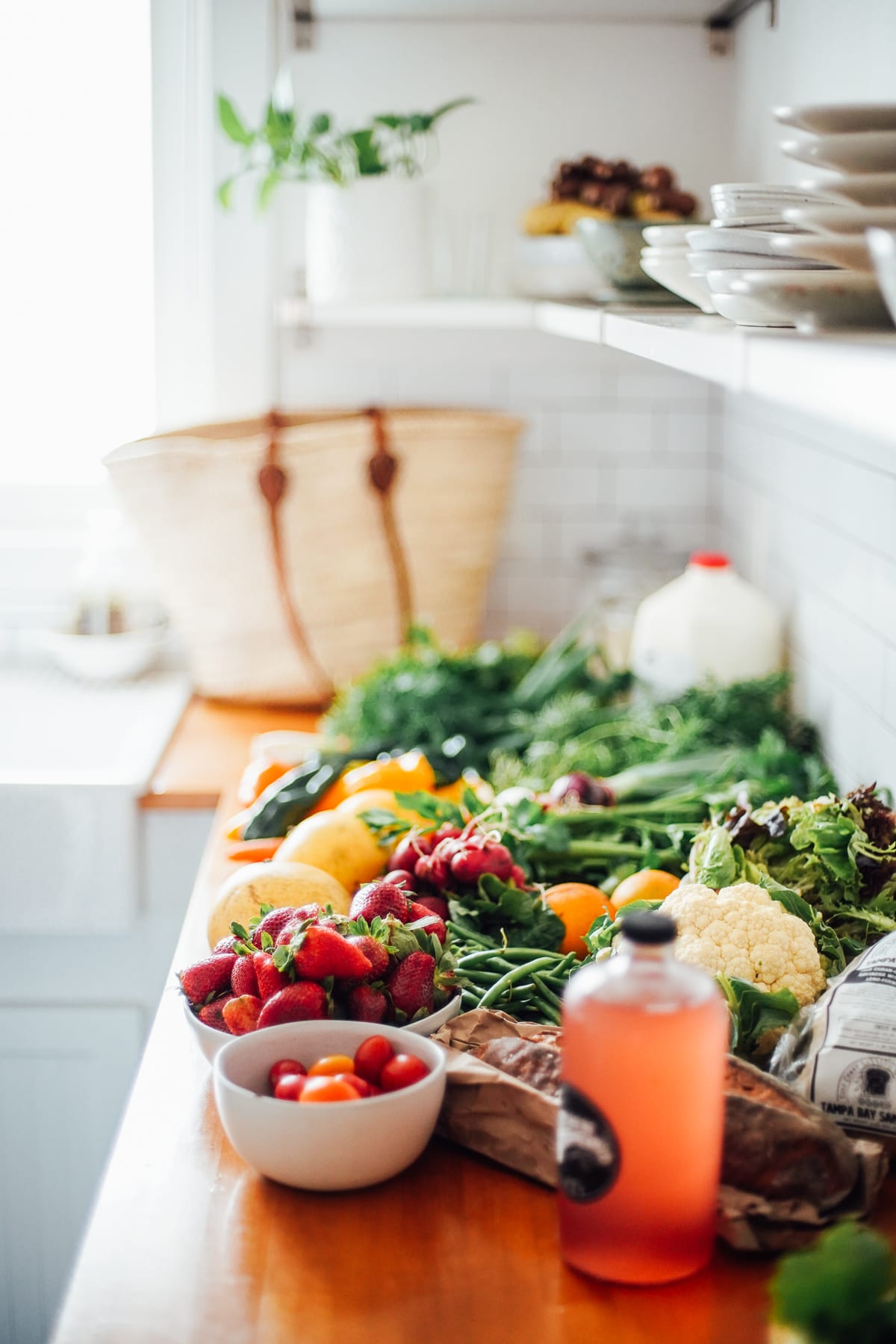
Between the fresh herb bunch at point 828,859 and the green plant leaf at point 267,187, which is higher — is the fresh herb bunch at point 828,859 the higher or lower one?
the lower one

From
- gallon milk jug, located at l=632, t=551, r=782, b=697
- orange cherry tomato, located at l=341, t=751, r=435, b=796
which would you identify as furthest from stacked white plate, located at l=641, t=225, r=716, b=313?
gallon milk jug, located at l=632, t=551, r=782, b=697

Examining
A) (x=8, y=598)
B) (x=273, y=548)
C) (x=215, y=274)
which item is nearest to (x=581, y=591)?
(x=273, y=548)

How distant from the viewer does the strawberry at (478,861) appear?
138 cm

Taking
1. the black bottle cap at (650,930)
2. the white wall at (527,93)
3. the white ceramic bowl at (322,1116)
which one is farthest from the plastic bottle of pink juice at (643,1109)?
the white wall at (527,93)

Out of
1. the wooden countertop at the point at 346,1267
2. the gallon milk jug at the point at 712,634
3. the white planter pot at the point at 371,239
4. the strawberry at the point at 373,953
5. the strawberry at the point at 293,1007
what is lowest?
the wooden countertop at the point at 346,1267

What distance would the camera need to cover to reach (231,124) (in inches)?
93.2

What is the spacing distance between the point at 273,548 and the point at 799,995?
137cm

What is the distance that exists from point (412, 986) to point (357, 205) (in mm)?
1523

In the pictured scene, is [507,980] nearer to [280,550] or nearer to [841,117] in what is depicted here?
[841,117]

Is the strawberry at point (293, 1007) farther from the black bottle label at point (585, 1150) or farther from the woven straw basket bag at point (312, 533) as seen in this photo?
the woven straw basket bag at point (312, 533)

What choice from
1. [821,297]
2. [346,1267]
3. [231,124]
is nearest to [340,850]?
[346,1267]

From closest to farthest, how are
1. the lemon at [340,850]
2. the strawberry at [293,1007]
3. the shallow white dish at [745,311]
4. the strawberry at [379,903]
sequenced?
the shallow white dish at [745,311] < the strawberry at [293,1007] < the strawberry at [379,903] < the lemon at [340,850]

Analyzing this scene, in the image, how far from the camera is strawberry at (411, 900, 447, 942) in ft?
3.98

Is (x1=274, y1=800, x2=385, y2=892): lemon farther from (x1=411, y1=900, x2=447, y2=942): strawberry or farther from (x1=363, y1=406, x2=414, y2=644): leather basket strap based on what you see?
(x1=363, y1=406, x2=414, y2=644): leather basket strap
